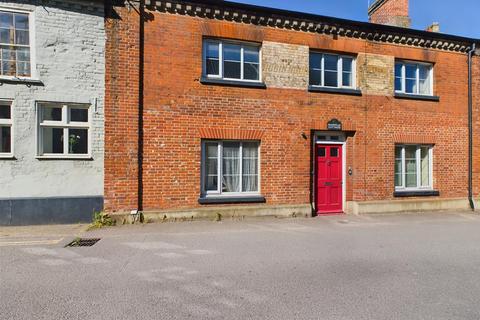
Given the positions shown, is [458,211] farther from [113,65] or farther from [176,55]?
[113,65]

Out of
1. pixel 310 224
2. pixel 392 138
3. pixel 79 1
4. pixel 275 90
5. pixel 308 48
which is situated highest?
pixel 79 1

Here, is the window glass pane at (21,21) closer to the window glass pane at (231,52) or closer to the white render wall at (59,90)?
the white render wall at (59,90)

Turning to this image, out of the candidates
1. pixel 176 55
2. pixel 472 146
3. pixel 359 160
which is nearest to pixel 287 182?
pixel 359 160

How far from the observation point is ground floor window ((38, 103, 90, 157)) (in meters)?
8.30

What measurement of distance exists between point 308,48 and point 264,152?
3.60m

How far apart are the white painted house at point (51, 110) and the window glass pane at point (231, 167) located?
3.43m

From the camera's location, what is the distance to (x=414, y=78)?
1148cm

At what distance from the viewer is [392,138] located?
428 inches

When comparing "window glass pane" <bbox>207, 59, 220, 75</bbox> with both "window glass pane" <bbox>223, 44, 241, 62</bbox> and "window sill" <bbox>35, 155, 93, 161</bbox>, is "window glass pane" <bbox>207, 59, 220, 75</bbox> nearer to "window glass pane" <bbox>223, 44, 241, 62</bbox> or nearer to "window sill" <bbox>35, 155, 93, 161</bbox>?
"window glass pane" <bbox>223, 44, 241, 62</bbox>

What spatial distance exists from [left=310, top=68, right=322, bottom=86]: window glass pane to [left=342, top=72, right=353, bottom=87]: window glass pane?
35.6 inches

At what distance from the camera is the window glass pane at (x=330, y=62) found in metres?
10.5

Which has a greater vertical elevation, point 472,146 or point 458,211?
point 472,146

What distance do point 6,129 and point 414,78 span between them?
1277 centimetres

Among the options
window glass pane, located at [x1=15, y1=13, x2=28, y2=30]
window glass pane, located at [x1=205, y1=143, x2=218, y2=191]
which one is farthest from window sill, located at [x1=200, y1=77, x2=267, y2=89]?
window glass pane, located at [x1=15, y1=13, x2=28, y2=30]
